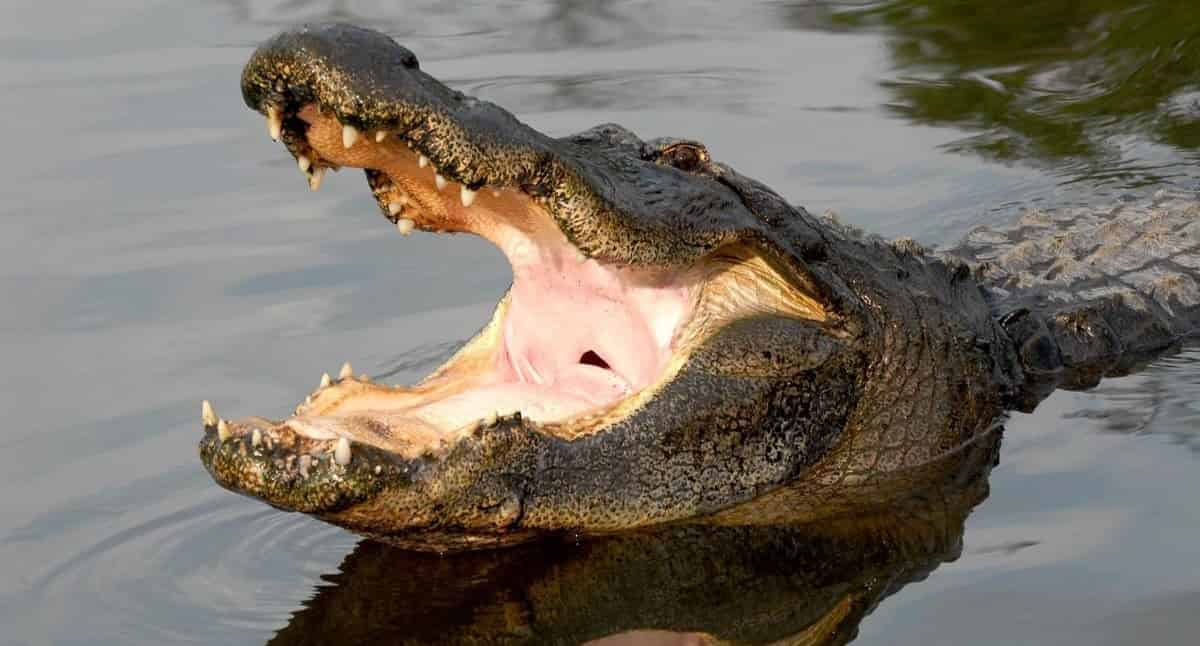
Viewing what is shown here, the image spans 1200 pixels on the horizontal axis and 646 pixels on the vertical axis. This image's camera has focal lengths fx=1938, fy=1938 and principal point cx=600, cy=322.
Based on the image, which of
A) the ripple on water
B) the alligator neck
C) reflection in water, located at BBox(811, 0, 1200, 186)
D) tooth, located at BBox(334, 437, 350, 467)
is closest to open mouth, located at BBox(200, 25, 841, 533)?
tooth, located at BBox(334, 437, 350, 467)

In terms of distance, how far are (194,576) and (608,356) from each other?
1.25m

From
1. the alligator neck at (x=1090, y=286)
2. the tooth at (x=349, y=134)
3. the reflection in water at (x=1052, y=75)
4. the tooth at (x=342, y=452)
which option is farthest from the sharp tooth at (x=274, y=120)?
the reflection in water at (x=1052, y=75)

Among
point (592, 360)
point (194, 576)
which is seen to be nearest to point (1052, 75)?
point (592, 360)

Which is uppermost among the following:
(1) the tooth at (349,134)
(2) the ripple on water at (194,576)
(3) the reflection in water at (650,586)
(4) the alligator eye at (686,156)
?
(1) the tooth at (349,134)

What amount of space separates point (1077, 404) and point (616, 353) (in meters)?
1.57

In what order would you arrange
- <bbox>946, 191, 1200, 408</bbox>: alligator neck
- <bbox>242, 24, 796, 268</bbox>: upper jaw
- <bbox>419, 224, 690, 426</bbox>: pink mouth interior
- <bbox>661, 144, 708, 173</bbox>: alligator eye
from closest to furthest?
1. <bbox>242, 24, 796, 268</bbox>: upper jaw
2. <bbox>661, 144, 708, 173</bbox>: alligator eye
3. <bbox>419, 224, 690, 426</bbox>: pink mouth interior
4. <bbox>946, 191, 1200, 408</bbox>: alligator neck

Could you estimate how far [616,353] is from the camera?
17.3 ft

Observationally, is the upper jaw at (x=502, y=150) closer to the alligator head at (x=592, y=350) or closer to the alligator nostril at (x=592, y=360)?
the alligator head at (x=592, y=350)

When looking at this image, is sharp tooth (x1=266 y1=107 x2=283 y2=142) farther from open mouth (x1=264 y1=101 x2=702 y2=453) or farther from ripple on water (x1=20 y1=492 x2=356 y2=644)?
ripple on water (x1=20 y1=492 x2=356 y2=644)

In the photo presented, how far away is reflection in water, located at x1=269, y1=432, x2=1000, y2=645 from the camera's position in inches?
176

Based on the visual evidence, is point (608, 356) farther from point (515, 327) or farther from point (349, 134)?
point (349, 134)

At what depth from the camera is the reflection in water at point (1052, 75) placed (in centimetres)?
904

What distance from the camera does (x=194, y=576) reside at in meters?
4.85

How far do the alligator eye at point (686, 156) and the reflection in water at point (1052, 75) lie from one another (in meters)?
4.03
